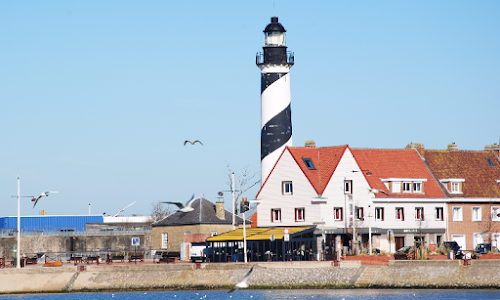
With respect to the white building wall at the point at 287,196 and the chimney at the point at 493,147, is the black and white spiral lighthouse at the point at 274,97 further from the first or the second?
the chimney at the point at 493,147

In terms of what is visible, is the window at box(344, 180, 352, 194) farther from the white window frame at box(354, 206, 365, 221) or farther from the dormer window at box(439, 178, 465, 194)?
the dormer window at box(439, 178, 465, 194)

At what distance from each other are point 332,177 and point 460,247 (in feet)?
38.0

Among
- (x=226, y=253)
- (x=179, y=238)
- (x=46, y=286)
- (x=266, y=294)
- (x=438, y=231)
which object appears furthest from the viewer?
(x=179, y=238)

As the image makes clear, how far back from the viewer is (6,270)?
58469 mm

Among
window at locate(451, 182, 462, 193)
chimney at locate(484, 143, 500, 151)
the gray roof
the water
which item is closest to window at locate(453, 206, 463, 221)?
window at locate(451, 182, 462, 193)

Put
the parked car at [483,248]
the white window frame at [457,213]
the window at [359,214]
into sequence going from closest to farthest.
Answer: the parked car at [483,248], the window at [359,214], the white window frame at [457,213]

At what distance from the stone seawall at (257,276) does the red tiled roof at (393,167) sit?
1424 cm

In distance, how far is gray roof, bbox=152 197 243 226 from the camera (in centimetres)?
7206

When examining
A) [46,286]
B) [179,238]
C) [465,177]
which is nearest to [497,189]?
[465,177]

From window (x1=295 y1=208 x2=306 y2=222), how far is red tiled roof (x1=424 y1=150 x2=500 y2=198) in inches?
504

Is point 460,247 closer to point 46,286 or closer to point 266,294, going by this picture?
point 266,294

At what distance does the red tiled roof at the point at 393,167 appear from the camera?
6875 centimetres

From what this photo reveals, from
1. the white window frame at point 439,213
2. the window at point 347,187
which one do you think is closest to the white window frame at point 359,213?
the window at point 347,187

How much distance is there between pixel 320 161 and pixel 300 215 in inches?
210
